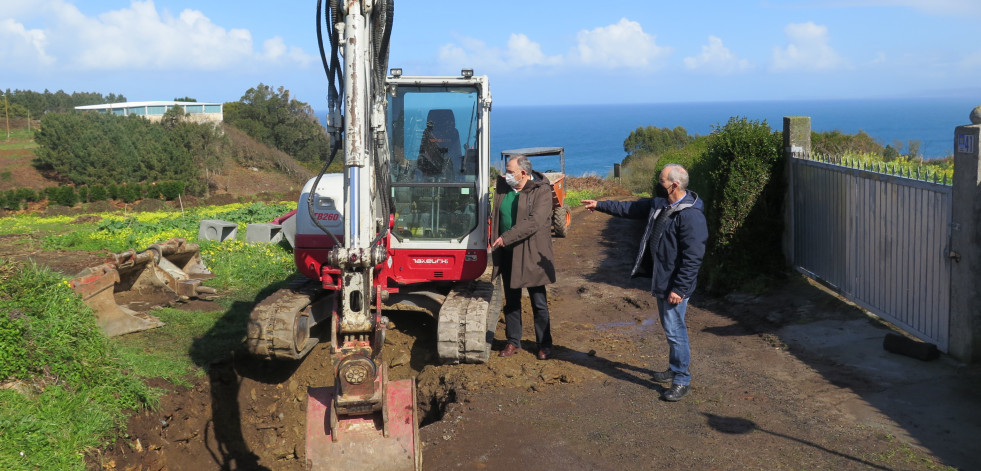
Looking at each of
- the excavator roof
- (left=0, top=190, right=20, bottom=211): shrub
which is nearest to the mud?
the excavator roof

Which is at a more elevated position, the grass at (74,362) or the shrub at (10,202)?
the shrub at (10,202)

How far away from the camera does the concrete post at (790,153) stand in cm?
1000

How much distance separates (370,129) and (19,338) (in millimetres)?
3428

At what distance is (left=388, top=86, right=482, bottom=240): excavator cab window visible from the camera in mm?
8664

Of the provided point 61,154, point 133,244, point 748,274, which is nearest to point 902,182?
point 748,274

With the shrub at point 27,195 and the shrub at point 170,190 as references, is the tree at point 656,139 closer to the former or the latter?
the shrub at point 170,190

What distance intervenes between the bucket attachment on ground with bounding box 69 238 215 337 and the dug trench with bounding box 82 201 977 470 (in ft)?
3.14

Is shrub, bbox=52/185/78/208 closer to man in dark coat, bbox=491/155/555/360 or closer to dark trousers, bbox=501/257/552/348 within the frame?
man in dark coat, bbox=491/155/555/360

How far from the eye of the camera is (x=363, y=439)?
542 cm

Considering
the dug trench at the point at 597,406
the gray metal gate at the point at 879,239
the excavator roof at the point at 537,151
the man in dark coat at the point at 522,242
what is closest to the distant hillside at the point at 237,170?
the excavator roof at the point at 537,151

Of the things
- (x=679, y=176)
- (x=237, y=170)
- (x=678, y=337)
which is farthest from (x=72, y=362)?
(x=237, y=170)

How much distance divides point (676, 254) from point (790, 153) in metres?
4.36

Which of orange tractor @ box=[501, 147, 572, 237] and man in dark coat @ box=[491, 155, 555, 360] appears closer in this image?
man in dark coat @ box=[491, 155, 555, 360]

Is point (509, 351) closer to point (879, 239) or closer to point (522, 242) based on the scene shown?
point (522, 242)
